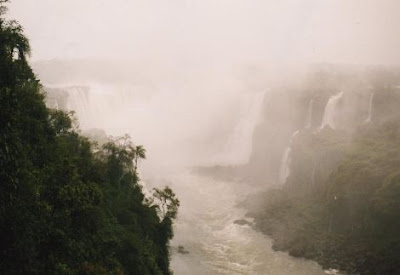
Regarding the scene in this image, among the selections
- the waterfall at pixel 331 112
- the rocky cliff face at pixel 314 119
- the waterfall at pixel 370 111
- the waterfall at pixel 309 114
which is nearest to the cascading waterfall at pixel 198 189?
the rocky cliff face at pixel 314 119

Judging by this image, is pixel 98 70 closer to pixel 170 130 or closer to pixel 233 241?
pixel 170 130

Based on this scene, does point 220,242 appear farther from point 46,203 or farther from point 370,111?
point 370,111

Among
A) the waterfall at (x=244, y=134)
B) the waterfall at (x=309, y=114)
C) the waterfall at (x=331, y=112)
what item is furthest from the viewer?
the waterfall at (x=244, y=134)

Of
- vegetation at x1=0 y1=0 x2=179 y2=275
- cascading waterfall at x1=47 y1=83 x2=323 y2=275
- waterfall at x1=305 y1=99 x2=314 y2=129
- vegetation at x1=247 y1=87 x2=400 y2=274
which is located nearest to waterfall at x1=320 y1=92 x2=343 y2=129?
waterfall at x1=305 y1=99 x2=314 y2=129

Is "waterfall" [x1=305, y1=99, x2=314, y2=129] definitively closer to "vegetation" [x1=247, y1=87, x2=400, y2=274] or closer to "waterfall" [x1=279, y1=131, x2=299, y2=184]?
"vegetation" [x1=247, y1=87, x2=400, y2=274]

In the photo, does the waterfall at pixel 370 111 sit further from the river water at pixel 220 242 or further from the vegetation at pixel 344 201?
the river water at pixel 220 242

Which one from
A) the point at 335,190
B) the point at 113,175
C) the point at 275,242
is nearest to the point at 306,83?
the point at 335,190

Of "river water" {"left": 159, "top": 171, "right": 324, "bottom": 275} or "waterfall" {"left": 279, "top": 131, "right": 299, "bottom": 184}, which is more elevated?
"waterfall" {"left": 279, "top": 131, "right": 299, "bottom": 184}
